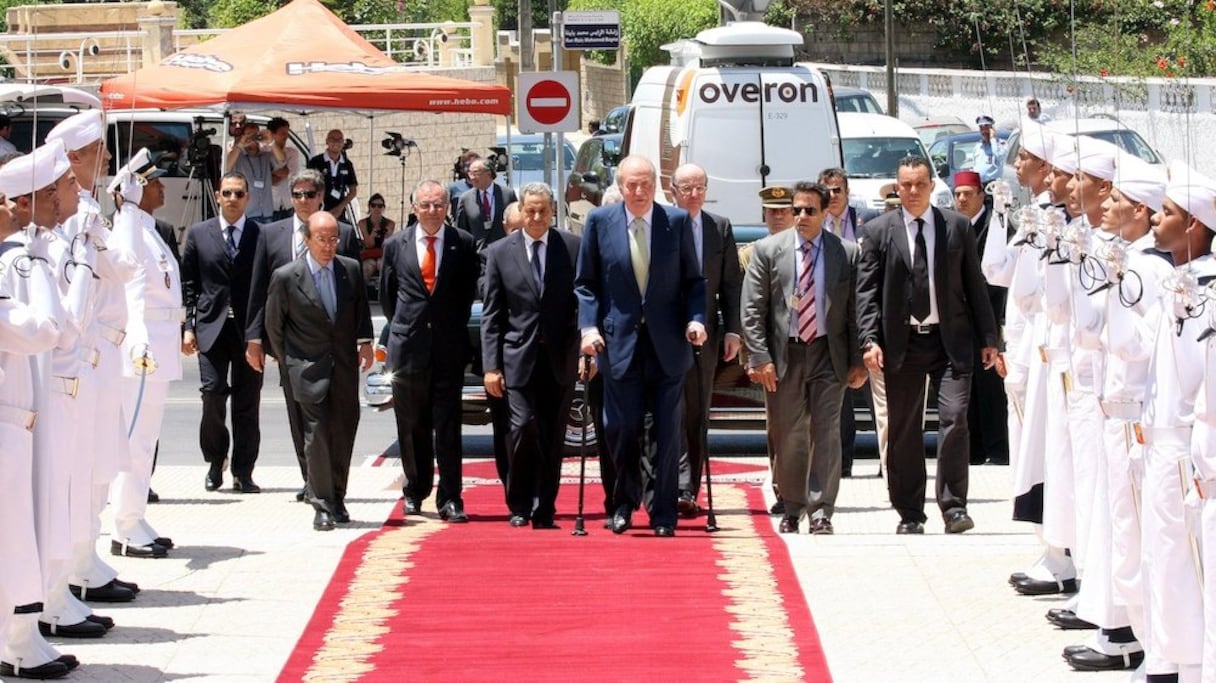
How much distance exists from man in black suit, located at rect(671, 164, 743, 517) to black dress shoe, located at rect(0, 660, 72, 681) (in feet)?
16.5

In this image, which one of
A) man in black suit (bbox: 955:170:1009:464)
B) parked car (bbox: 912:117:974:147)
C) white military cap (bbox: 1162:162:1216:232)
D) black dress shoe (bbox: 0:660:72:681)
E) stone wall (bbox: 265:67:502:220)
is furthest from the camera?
parked car (bbox: 912:117:974:147)

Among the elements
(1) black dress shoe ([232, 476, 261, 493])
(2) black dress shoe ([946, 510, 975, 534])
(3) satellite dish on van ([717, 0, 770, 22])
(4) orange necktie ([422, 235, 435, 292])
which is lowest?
(1) black dress shoe ([232, 476, 261, 493])

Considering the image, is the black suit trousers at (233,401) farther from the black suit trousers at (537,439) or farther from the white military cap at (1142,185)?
the white military cap at (1142,185)

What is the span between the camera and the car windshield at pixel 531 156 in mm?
34312

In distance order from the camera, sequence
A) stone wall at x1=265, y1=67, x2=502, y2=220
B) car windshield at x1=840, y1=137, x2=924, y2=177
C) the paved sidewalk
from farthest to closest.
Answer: stone wall at x1=265, y1=67, x2=502, y2=220, car windshield at x1=840, y1=137, x2=924, y2=177, the paved sidewalk

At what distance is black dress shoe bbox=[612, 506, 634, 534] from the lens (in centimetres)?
1255

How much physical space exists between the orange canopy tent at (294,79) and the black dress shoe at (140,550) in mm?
10171

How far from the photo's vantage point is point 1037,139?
1052 centimetres

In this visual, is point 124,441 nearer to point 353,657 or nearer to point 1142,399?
point 353,657

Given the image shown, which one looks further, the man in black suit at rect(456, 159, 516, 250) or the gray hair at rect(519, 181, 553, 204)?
the man in black suit at rect(456, 159, 516, 250)

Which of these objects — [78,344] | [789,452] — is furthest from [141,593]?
[789,452]

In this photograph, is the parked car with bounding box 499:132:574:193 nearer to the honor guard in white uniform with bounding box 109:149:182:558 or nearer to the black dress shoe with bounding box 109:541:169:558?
the honor guard in white uniform with bounding box 109:149:182:558

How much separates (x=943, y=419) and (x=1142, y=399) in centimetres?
427

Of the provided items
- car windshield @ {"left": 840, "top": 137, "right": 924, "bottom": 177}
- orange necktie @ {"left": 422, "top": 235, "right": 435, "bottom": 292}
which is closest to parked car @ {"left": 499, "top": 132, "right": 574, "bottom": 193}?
car windshield @ {"left": 840, "top": 137, "right": 924, "bottom": 177}
